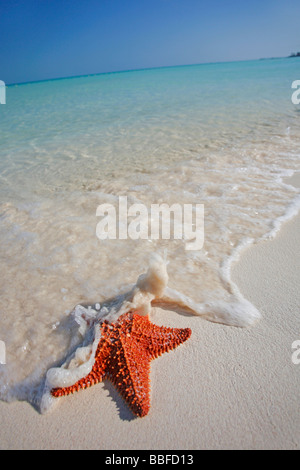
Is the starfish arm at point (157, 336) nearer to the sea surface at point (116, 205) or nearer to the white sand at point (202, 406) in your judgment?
the white sand at point (202, 406)

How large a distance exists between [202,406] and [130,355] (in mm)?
570

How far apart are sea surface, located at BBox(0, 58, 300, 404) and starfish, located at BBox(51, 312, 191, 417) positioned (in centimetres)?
47

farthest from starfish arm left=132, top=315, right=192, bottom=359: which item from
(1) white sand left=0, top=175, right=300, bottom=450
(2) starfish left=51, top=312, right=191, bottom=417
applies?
(1) white sand left=0, top=175, right=300, bottom=450

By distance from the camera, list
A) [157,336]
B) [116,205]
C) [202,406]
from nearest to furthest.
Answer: [202,406] < [157,336] < [116,205]

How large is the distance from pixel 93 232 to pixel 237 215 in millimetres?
2039

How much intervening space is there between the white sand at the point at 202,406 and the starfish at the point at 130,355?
4.8 inches

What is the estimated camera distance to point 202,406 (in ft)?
6.12

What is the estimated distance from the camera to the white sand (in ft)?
5.66

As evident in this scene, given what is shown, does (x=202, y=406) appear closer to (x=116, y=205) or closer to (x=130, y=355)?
(x=130, y=355)

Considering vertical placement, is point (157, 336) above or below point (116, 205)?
below

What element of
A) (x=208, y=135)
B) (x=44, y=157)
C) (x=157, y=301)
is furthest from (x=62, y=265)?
(x=208, y=135)

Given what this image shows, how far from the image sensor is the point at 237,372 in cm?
204

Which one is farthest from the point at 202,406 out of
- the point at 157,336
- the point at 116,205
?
the point at 116,205
